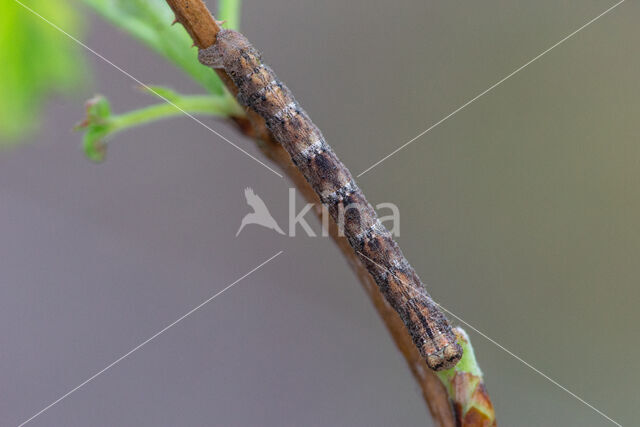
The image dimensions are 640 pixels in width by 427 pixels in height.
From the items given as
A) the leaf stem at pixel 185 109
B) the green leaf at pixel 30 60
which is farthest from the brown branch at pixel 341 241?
the green leaf at pixel 30 60

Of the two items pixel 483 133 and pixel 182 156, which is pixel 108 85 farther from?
pixel 483 133

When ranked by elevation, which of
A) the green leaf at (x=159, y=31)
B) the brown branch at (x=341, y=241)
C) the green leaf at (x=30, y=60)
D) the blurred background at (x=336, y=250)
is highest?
the blurred background at (x=336, y=250)

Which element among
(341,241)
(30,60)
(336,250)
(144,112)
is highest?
(336,250)

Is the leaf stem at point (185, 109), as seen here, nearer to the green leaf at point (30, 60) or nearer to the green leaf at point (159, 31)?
the green leaf at point (159, 31)

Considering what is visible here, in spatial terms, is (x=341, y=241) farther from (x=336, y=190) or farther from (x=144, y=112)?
(x=144, y=112)

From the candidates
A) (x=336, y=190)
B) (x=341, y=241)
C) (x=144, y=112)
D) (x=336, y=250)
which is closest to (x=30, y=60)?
(x=144, y=112)

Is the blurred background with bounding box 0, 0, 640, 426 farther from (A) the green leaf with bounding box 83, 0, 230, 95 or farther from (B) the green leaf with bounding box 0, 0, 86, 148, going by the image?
(A) the green leaf with bounding box 83, 0, 230, 95

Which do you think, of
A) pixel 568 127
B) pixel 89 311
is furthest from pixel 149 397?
pixel 568 127
